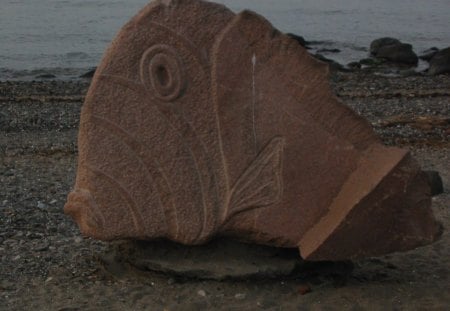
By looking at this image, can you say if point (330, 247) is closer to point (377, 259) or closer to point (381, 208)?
point (381, 208)

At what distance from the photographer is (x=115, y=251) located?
531 cm

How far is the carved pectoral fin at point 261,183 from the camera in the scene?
4.68 meters

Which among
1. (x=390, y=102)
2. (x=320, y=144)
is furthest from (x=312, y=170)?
(x=390, y=102)

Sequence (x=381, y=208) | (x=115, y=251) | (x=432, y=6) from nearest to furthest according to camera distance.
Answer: (x=381, y=208)
(x=115, y=251)
(x=432, y=6)

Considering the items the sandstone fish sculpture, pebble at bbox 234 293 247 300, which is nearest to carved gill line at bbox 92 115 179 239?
the sandstone fish sculpture

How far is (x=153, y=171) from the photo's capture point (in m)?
4.71

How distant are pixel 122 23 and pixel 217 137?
28.3 metres

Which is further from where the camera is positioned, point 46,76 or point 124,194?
point 46,76

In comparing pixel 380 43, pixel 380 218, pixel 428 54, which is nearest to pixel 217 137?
pixel 380 218

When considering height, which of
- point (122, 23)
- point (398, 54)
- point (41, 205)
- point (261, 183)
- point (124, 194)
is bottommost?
point (122, 23)

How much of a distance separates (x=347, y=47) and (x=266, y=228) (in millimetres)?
21865

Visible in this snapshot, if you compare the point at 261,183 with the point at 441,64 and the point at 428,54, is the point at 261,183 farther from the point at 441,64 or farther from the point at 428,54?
the point at 428,54

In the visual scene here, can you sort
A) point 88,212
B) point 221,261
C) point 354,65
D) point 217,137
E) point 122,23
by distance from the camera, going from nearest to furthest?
point 217,137, point 88,212, point 221,261, point 354,65, point 122,23

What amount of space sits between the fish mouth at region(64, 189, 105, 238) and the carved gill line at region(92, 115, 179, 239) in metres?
0.41
